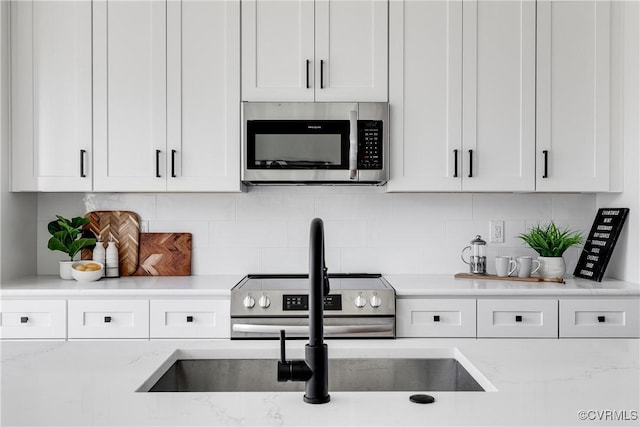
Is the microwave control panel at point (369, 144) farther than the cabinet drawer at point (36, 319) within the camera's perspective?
Yes

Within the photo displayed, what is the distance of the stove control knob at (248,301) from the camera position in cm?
264

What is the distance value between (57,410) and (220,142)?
6.70 ft

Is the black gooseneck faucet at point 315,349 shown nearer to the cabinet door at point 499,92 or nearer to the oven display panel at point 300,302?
the oven display panel at point 300,302

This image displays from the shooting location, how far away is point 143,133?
116 inches

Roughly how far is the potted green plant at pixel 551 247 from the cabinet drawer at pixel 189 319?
169 cm

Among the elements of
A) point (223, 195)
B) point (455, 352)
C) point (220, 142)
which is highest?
point (220, 142)

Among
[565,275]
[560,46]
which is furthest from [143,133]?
[565,275]

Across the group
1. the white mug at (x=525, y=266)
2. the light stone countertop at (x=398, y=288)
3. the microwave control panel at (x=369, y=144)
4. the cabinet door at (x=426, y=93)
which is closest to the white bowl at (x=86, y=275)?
the light stone countertop at (x=398, y=288)

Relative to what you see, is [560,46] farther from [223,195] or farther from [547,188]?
[223,195]

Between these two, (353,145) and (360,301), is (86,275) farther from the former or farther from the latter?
(353,145)

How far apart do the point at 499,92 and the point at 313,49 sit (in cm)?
100

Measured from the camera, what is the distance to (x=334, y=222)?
331cm

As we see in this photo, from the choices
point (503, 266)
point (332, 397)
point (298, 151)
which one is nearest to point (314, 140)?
point (298, 151)

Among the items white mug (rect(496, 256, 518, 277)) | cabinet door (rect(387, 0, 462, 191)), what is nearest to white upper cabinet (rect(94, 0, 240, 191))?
cabinet door (rect(387, 0, 462, 191))
